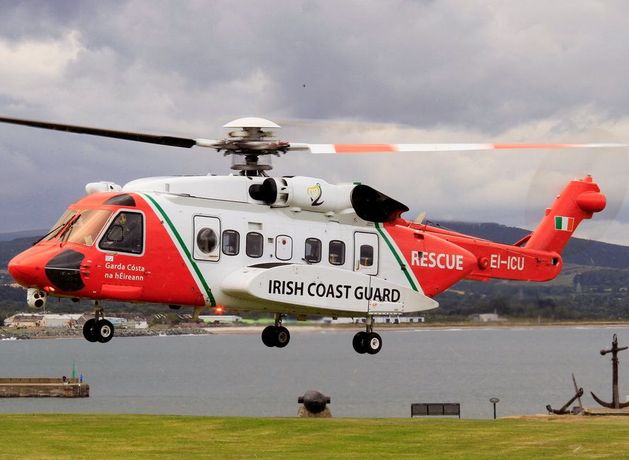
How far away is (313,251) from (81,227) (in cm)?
540

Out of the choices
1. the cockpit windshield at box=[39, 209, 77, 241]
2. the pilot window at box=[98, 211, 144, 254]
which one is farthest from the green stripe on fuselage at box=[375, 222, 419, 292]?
the cockpit windshield at box=[39, 209, 77, 241]

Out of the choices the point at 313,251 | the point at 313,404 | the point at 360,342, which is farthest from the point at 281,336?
the point at 313,404

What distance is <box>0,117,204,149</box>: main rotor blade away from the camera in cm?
2458

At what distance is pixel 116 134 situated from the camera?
84.2ft

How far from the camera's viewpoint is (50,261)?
2384 centimetres

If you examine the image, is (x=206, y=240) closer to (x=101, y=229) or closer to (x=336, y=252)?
(x=101, y=229)

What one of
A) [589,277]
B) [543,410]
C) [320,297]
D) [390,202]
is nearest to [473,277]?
[390,202]

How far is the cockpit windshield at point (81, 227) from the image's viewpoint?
24422 millimetres

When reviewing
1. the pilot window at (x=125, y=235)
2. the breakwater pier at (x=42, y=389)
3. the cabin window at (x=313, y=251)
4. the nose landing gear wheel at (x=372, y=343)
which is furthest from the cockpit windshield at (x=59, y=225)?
the breakwater pier at (x=42, y=389)

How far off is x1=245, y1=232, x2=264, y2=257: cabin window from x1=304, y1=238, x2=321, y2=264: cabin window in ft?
3.83

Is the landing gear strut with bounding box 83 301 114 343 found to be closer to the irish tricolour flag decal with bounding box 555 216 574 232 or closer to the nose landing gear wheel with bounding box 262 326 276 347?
the nose landing gear wheel with bounding box 262 326 276 347

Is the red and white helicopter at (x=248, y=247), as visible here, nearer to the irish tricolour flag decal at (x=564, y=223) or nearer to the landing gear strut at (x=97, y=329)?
the landing gear strut at (x=97, y=329)

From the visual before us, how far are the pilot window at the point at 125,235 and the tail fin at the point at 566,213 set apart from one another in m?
11.9

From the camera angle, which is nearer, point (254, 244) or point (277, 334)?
point (254, 244)
